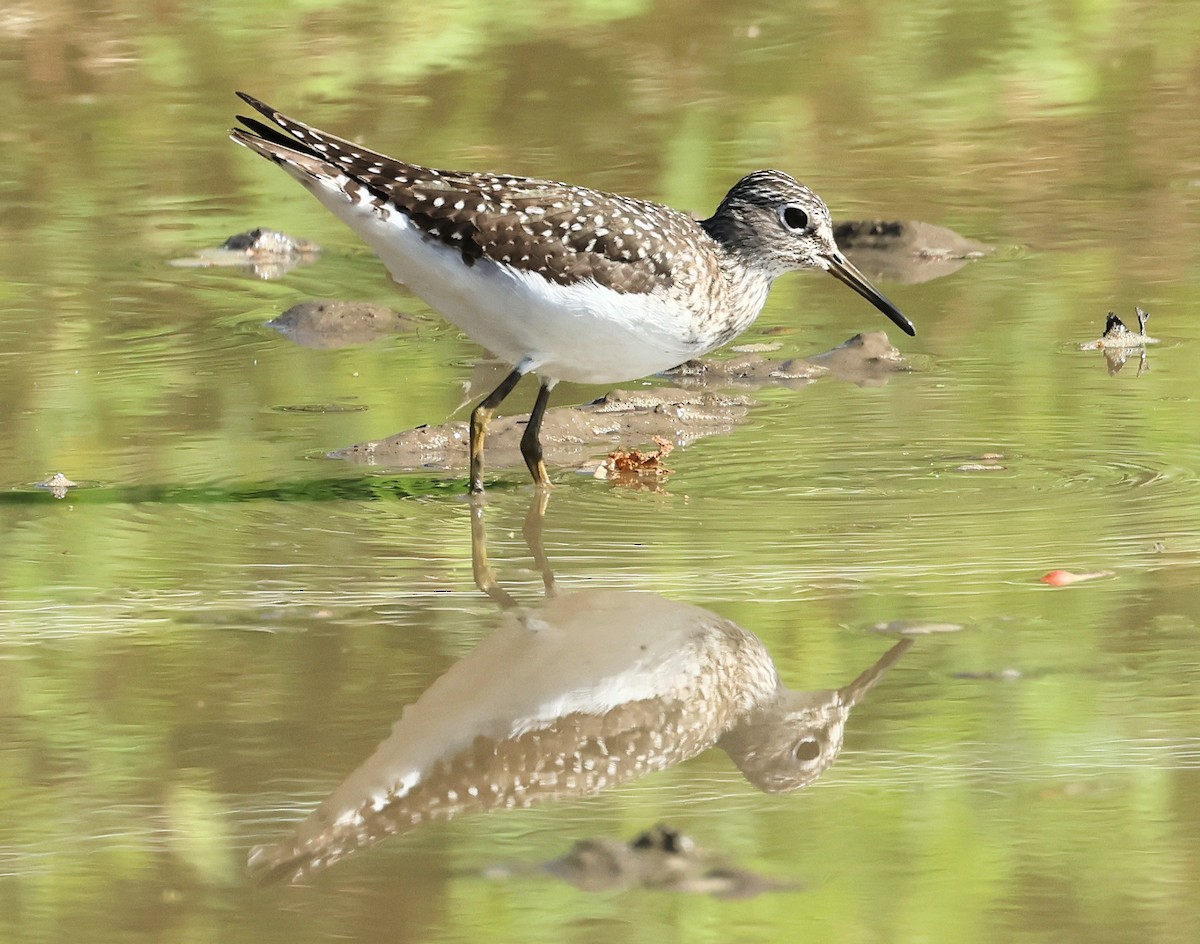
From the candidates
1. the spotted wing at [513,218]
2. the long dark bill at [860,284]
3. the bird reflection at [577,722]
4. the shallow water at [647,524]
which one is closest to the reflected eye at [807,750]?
the bird reflection at [577,722]

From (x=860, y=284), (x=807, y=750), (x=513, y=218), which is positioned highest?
(x=513, y=218)

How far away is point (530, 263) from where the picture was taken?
23.4ft

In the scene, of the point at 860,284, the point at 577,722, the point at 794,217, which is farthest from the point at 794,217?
the point at 577,722

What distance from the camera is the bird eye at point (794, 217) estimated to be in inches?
305

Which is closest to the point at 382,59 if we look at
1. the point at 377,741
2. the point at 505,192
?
the point at 505,192

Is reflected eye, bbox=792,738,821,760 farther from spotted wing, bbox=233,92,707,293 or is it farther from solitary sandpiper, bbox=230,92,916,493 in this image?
spotted wing, bbox=233,92,707,293

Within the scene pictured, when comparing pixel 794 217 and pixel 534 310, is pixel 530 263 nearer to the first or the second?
pixel 534 310

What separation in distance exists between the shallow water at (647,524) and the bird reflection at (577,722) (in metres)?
0.07

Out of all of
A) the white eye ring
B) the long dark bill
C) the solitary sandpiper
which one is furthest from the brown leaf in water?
the long dark bill

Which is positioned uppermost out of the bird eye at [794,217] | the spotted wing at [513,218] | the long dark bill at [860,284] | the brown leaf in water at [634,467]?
the spotted wing at [513,218]

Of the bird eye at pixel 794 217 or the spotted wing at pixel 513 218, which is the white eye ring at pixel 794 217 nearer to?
the bird eye at pixel 794 217

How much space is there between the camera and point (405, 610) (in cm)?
581

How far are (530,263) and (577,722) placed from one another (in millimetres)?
2574

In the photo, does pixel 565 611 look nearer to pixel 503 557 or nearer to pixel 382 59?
pixel 503 557
